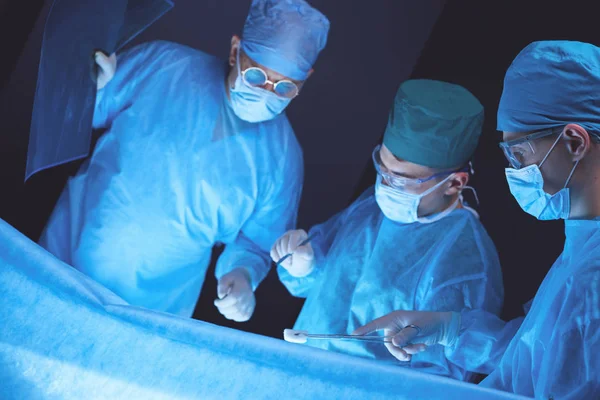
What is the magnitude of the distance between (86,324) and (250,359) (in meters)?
0.31

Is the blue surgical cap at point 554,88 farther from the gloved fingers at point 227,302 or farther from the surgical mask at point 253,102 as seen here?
the gloved fingers at point 227,302

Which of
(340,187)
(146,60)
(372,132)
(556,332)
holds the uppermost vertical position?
(556,332)

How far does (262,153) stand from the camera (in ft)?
7.64

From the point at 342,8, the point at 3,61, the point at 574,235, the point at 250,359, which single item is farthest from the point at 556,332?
the point at 3,61

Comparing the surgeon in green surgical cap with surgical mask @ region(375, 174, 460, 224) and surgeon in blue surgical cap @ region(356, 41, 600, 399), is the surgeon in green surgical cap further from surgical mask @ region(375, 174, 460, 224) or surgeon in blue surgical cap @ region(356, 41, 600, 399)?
surgeon in blue surgical cap @ region(356, 41, 600, 399)

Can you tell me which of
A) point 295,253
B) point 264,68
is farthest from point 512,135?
point 264,68

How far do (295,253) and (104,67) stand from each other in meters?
0.84

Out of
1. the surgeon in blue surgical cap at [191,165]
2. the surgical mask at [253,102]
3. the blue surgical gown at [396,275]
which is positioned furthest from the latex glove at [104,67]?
the blue surgical gown at [396,275]

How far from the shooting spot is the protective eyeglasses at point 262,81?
2143mm

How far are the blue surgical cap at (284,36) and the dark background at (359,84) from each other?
538 mm

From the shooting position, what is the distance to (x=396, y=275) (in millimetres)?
1941

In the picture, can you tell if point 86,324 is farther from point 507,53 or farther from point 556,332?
point 507,53

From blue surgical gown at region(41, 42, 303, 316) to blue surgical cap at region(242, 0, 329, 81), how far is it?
0.78ft

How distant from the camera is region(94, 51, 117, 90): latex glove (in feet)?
6.47
